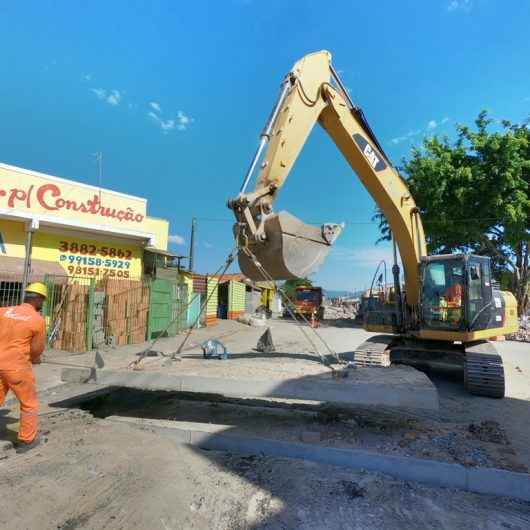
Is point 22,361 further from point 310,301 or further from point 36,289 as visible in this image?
point 310,301

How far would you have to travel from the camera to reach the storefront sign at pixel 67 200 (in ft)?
40.6

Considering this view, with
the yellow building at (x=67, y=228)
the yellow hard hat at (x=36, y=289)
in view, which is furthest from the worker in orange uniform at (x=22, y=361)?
the yellow building at (x=67, y=228)

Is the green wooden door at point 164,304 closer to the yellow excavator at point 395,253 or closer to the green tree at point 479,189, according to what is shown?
the yellow excavator at point 395,253

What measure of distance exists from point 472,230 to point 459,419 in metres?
16.0

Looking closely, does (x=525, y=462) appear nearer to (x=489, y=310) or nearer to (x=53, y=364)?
(x=489, y=310)

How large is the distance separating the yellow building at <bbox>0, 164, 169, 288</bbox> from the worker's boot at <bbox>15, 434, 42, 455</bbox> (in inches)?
297

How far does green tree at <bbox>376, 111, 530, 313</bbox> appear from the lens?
18281 mm

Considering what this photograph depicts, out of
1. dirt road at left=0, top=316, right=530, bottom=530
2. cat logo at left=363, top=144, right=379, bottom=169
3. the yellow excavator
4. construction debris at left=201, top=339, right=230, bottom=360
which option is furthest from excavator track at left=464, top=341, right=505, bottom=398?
construction debris at left=201, top=339, right=230, bottom=360

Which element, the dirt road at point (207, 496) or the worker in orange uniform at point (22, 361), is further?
the worker in orange uniform at point (22, 361)

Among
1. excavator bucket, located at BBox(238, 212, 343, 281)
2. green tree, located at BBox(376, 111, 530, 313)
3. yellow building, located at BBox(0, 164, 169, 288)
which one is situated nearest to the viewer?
excavator bucket, located at BBox(238, 212, 343, 281)

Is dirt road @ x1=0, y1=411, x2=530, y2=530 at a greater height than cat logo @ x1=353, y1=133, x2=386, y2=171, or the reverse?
cat logo @ x1=353, y1=133, x2=386, y2=171

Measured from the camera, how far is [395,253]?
8.65m

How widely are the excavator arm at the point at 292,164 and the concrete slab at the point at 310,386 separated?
4.49 feet

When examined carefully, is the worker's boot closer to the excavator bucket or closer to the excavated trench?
the excavated trench
